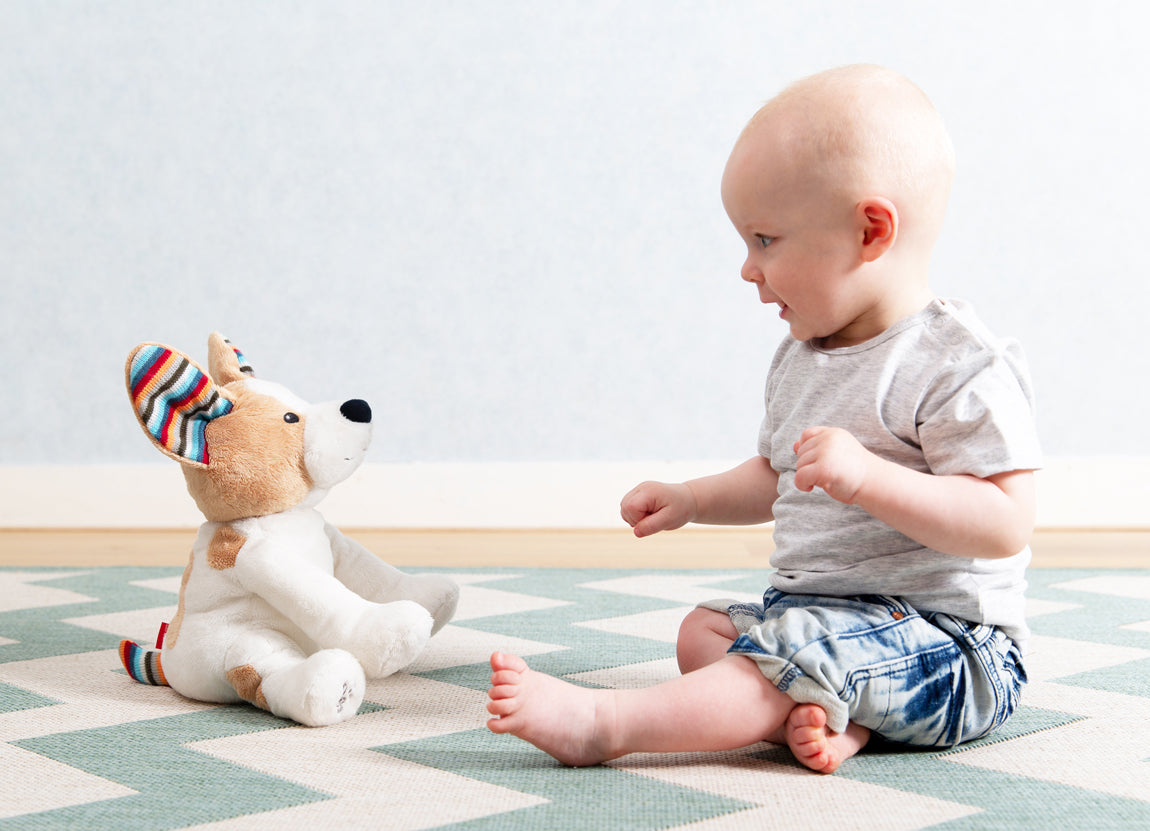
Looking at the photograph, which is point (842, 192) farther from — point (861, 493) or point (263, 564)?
point (263, 564)

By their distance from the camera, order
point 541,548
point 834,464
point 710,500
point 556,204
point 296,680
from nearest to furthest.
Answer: point 834,464
point 296,680
point 710,500
point 541,548
point 556,204

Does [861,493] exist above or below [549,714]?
above

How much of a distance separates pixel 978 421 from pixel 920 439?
38 mm

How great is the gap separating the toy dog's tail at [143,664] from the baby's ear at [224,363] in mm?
207

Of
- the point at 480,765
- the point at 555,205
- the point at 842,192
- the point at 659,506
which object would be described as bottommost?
the point at 480,765

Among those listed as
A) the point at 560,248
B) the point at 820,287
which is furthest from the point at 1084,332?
the point at 820,287

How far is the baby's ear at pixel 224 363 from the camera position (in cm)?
89

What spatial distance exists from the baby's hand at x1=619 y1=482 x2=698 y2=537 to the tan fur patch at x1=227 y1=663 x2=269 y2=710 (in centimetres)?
27

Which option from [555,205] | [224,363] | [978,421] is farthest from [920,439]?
[555,205]

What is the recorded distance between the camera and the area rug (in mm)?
560

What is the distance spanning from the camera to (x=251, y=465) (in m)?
0.81

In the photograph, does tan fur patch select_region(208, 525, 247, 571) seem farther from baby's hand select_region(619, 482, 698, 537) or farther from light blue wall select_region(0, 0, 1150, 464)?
light blue wall select_region(0, 0, 1150, 464)

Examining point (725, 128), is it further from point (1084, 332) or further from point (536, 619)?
point (536, 619)

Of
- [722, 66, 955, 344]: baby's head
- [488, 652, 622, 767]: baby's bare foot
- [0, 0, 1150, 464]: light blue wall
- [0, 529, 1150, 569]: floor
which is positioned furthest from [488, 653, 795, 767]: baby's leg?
[0, 0, 1150, 464]: light blue wall
